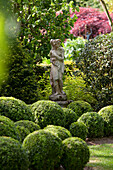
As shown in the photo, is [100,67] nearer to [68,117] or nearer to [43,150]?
[68,117]

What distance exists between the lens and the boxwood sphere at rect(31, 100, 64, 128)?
5.90 m

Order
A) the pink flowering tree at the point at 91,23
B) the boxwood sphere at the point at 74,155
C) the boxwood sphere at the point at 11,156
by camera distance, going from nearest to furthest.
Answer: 1. the boxwood sphere at the point at 11,156
2. the boxwood sphere at the point at 74,155
3. the pink flowering tree at the point at 91,23

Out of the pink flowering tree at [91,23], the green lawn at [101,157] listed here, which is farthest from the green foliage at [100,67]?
the pink flowering tree at [91,23]

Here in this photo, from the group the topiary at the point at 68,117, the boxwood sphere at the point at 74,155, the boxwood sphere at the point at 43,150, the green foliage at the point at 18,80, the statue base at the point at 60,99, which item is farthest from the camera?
the green foliage at the point at 18,80

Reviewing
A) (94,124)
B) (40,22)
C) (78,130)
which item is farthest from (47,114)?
A: (40,22)

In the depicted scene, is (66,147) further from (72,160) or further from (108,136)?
(108,136)

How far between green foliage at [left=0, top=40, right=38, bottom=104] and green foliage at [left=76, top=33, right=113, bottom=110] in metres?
2.31

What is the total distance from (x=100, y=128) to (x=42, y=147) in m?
3.35

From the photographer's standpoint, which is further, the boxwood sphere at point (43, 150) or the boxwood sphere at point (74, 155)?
the boxwood sphere at point (74, 155)

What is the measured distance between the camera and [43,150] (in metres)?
3.66

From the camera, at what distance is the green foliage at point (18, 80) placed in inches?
345

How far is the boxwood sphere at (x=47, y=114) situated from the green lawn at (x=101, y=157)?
101cm

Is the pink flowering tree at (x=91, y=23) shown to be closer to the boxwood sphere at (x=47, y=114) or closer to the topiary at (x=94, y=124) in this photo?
the topiary at (x=94, y=124)

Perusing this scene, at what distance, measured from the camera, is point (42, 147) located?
12.1 feet
